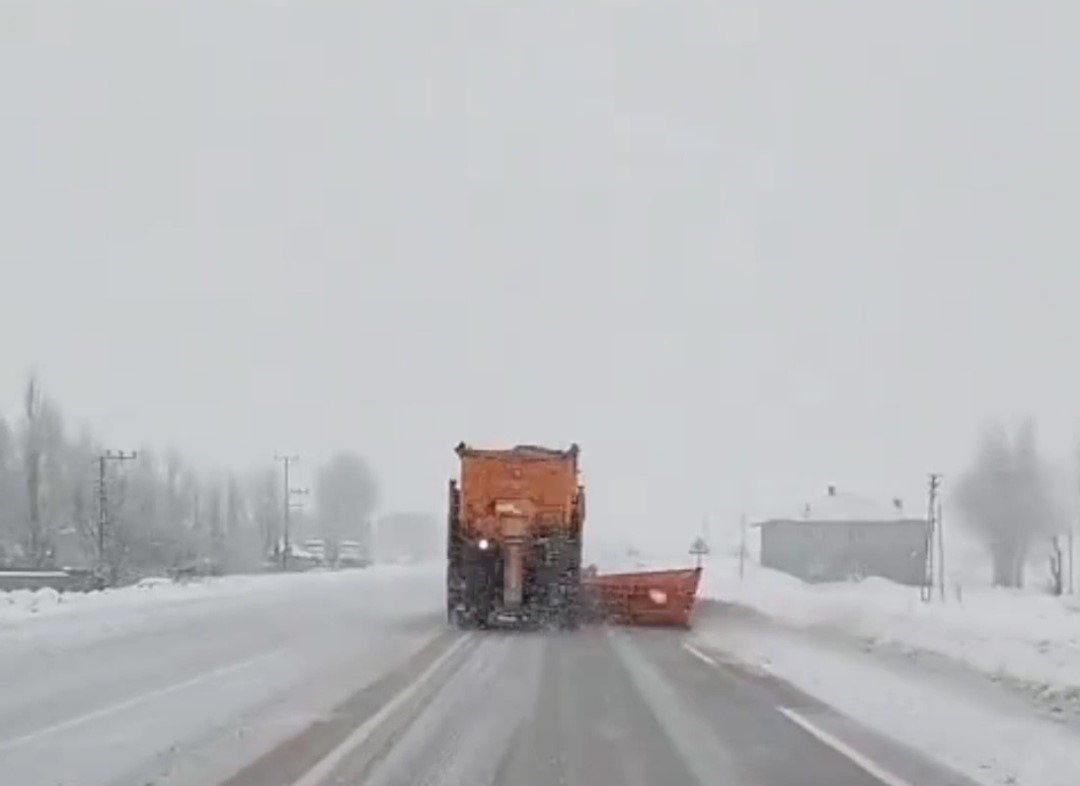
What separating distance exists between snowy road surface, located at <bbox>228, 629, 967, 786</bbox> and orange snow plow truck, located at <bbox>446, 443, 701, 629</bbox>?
1107 centimetres

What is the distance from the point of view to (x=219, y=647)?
25094mm

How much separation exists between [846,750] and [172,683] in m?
8.21

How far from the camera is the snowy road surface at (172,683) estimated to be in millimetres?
12031

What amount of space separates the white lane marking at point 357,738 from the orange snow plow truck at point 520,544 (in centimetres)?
1157

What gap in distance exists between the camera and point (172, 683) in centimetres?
1859

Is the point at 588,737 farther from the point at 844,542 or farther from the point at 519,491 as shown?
the point at 844,542

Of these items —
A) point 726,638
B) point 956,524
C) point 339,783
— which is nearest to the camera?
point 339,783

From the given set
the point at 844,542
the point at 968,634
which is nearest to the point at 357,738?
the point at 968,634

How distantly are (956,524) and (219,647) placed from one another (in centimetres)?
9435

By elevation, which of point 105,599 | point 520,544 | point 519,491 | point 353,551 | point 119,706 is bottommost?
point 353,551

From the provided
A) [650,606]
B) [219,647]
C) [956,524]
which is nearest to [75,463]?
[956,524]

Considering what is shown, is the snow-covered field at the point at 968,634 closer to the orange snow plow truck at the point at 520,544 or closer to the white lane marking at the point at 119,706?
the orange snow plow truck at the point at 520,544

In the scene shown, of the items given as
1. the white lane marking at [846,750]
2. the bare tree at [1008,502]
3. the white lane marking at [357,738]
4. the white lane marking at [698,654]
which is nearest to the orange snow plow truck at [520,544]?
the white lane marking at [698,654]

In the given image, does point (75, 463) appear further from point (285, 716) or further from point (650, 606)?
point (285, 716)
